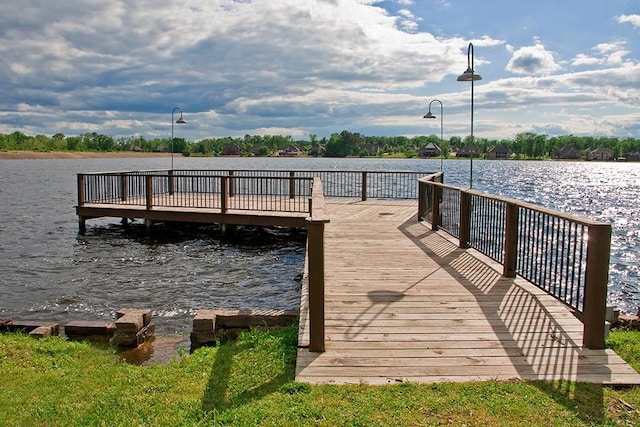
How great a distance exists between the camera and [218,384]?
4277mm

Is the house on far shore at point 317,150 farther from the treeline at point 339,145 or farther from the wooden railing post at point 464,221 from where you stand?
the wooden railing post at point 464,221

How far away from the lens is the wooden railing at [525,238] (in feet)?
14.7

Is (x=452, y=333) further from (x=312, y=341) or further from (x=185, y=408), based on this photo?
(x=185, y=408)

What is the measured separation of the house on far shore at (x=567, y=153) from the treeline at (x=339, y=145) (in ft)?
5.60

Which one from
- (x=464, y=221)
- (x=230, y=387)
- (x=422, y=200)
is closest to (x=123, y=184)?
(x=422, y=200)

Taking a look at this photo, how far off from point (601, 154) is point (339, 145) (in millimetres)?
84317

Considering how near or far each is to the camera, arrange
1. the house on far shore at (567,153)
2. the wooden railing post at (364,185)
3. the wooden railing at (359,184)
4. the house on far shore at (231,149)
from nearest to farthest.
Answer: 1. the wooden railing post at (364,185)
2. the wooden railing at (359,184)
3. the house on far shore at (231,149)
4. the house on far shore at (567,153)

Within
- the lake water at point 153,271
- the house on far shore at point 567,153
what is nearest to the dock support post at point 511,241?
the lake water at point 153,271

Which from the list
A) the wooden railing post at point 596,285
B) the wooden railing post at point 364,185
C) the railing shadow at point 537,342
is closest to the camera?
the railing shadow at point 537,342

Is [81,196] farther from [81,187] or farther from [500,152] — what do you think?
[500,152]

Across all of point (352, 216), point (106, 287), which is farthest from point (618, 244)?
point (106, 287)

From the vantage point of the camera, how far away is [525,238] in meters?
9.30

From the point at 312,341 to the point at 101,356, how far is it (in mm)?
2899

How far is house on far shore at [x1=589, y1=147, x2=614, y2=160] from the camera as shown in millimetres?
161875
